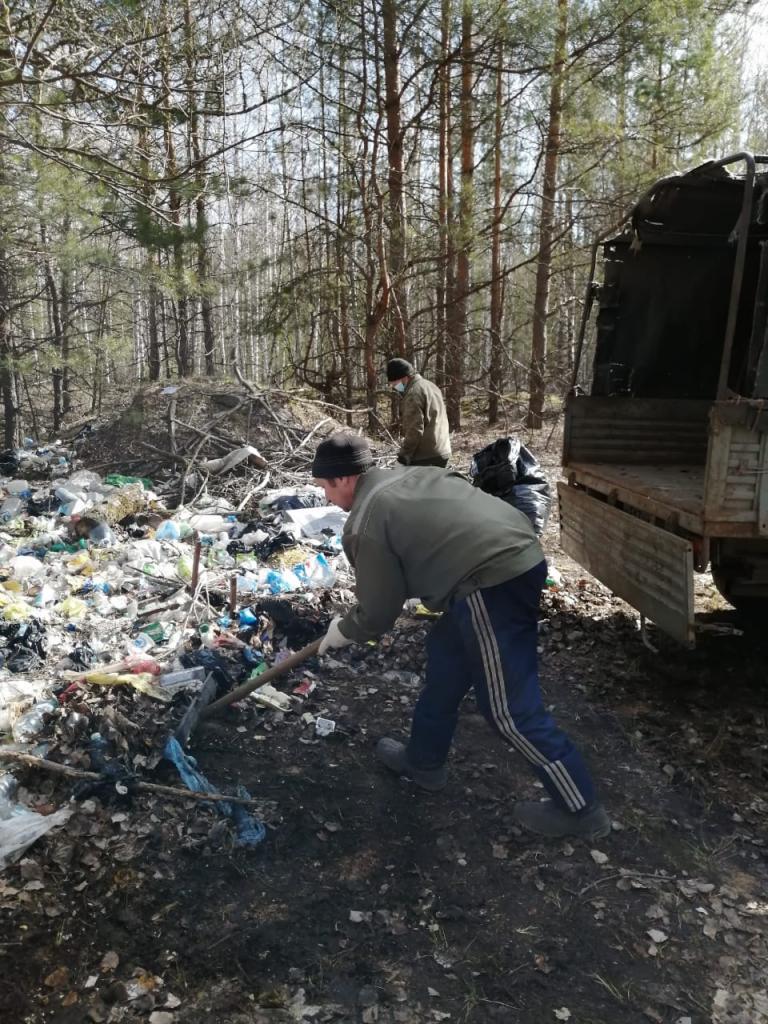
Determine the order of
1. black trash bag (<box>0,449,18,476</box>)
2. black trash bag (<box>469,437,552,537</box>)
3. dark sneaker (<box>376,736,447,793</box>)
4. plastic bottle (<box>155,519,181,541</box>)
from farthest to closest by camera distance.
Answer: black trash bag (<box>0,449,18,476</box>)
plastic bottle (<box>155,519,181,541</box>)
black trash bag (<box>469,437,552,537</box>)
dark sneaker (<box>376,736,447,793</box>)

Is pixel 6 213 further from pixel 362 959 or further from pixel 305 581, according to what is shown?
pixel 362 959

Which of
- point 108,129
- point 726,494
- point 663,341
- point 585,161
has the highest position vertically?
point 585,161

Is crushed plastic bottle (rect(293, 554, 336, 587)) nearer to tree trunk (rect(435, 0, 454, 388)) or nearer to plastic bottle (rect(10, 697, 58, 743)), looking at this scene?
plastic bottle (rect(10, 697, 58, 743))

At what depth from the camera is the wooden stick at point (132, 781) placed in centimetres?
290

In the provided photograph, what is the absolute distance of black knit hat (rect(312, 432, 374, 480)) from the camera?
103 inches

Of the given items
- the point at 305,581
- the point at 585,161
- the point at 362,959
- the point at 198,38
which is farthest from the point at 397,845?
the point at 585,161

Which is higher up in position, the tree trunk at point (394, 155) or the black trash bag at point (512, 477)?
the tree trunk at point (394, 155)

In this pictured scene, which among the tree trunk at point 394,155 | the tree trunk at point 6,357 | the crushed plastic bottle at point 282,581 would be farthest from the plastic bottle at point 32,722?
the tree trunk at point 394,155

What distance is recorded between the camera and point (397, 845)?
9.05 ft

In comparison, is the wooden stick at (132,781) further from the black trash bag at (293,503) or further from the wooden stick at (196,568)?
the black trash bag at (293,503)

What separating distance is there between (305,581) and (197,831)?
8.96 feet

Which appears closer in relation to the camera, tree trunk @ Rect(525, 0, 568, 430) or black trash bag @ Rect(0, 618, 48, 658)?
black trash bag @ Rect(0, 618, 48, 658)

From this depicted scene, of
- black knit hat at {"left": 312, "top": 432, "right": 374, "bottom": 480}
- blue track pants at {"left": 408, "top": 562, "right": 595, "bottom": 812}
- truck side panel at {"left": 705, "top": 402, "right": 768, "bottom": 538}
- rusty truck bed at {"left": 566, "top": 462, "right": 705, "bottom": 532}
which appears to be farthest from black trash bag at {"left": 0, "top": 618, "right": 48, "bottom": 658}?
truck side panel at {"left": 705, "top": 402, "right": 768, "bottom": 538}

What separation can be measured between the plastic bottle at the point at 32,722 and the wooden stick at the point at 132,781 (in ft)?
0.61
